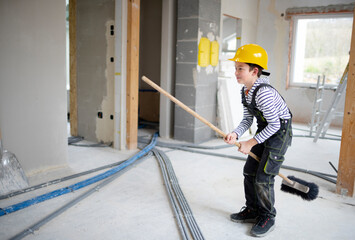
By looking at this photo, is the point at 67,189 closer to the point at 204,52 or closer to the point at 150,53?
the point at 204,52

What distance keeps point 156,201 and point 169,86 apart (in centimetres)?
272

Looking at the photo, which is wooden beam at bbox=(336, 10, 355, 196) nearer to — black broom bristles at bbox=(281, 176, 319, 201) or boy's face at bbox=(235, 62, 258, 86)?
black broom bristles at bbox=(281, 176, 319, 201)

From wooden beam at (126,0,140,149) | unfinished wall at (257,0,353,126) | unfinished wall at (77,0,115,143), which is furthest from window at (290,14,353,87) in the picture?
unfinished wall at (77,0,115,143)

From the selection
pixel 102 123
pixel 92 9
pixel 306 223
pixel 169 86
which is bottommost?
pixel 306 223

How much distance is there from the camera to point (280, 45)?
24.6 ft

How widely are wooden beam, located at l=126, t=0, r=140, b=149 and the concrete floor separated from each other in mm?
646

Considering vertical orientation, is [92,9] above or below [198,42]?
above

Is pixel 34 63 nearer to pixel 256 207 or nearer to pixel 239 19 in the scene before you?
pixel 256 207

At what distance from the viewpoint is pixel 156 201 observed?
118 inches

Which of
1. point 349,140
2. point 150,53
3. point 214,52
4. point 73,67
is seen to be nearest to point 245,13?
point 214,52

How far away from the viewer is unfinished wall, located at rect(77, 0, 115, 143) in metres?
4.66

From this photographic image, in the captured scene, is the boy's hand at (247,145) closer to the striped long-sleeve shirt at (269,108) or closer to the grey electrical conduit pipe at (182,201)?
the striped long-sleeve shirt at (269,108)

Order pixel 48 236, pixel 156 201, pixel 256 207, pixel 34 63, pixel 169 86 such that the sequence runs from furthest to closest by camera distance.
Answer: pixel 169 86
pixel 34 63
pixel 156 201
pixel 256 207
pixel 48 236

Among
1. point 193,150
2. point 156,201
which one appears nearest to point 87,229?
point 156,201
